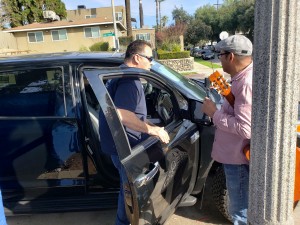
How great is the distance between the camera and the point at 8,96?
108 inches

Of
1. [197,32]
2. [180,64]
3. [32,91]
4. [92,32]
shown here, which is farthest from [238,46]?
[197,32]

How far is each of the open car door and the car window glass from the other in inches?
31.9

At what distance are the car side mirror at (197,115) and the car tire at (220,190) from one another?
539mm

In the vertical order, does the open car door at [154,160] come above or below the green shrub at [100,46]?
below

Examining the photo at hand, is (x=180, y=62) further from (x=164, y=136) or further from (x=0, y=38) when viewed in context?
(x=0, y=38)

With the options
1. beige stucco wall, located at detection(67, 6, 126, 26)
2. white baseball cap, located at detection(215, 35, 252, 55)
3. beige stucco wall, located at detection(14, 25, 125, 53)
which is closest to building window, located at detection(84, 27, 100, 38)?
beige stucco wall, located at detection(14, 25, 125, 53)

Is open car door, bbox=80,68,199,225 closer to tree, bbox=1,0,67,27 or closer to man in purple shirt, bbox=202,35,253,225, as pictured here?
man in purple shirt, bbox=202,35,253,225

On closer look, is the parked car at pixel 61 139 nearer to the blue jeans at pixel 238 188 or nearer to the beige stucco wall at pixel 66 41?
the blue jeans at pixel 238 188

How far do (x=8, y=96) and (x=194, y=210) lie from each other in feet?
6.90

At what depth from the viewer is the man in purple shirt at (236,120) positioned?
70.6 inches

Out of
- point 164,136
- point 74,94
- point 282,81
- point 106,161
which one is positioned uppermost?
point 282,81

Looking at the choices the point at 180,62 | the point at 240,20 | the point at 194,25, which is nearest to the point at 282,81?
the point at 180,62

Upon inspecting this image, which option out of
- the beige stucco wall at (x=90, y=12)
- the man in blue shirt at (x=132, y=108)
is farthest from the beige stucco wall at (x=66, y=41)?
the man in blue shirt at (x=132, y=108)

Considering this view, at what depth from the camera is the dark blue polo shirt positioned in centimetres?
212
